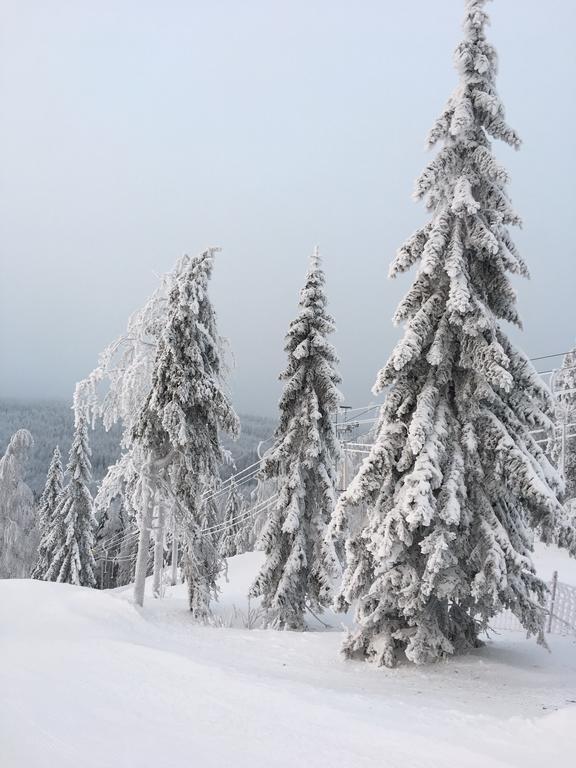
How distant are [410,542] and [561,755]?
4.52 m

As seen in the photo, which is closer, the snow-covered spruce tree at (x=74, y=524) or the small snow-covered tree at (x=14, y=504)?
the small snow-covered tree at (x=14, y=504)

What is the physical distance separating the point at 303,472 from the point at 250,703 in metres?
12.4

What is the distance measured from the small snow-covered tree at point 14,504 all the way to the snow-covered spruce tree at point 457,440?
80.4 feet

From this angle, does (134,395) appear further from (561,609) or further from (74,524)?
(74,524)

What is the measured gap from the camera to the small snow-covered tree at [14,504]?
3106 cm

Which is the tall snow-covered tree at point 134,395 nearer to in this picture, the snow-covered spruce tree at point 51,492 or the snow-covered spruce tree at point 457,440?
the snow-covered spruce tree at point 457,440

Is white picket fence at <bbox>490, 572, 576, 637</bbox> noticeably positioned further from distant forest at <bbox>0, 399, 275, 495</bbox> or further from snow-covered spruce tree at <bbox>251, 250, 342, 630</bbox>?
distant forest at <bbox>0, 399, 275, 495</bbox>

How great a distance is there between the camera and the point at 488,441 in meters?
10.2

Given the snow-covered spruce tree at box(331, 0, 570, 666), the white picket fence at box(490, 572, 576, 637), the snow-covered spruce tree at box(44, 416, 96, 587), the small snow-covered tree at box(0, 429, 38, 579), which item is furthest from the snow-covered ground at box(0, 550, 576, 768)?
the snow-covered spruce tree at box(44, 416, 96, 587)

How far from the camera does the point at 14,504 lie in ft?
104

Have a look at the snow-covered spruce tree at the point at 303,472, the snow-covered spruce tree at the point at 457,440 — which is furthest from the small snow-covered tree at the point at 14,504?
the snow-covered spruce tree at the point at 457,440

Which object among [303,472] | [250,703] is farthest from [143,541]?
[250,703]

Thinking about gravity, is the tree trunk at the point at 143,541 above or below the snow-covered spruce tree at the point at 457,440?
below

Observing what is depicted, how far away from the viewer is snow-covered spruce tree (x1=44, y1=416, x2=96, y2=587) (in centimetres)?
3412
